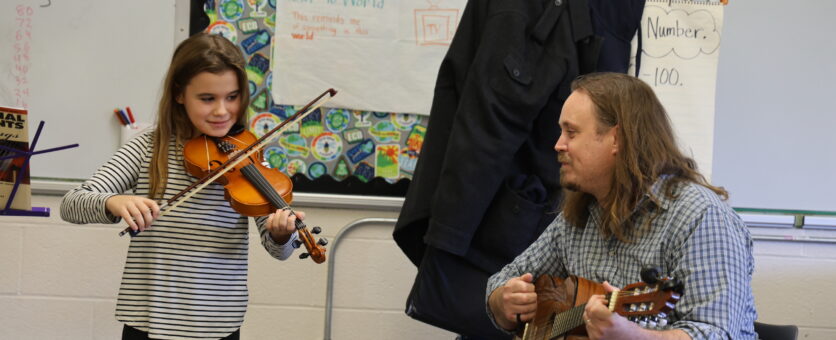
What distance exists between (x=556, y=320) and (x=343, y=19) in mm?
1414

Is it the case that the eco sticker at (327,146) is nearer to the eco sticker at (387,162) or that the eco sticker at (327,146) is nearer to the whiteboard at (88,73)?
the eco sticker at (387,162)

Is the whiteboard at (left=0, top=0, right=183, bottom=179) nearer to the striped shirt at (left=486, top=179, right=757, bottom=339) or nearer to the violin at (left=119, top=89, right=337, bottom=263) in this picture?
the violin at (left=119, top=89, right=337, bottom=263)

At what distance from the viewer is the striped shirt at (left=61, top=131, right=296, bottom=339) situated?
5.75ft

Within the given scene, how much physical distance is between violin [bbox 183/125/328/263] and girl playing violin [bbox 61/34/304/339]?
0.03 metres

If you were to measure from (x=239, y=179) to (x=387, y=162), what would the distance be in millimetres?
948

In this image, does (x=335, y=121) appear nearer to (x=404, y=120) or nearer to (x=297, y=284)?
(x=404, y=120)

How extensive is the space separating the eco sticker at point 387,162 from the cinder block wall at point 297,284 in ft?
0.40

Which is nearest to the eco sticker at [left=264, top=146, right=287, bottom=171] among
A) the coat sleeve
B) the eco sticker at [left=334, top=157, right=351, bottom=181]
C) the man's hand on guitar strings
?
the eco sticker at [left=334, top=157, right=351, bottom=181]

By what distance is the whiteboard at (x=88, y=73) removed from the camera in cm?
261

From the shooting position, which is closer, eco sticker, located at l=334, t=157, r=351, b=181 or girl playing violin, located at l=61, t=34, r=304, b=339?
girl playing violin, located at l=61, t=34, r=304, b=339

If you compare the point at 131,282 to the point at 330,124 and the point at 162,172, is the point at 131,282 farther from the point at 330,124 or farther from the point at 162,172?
the point at 330,124

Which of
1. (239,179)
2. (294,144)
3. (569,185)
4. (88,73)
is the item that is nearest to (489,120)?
(569,185)

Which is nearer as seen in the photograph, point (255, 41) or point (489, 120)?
point (489, 120)

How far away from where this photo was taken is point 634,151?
5.01ft
